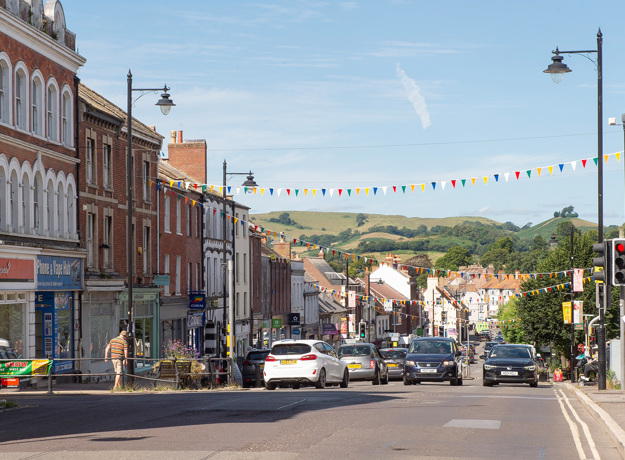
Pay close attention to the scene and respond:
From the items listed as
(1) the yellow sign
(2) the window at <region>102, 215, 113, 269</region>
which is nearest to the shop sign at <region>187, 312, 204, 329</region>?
(2) the window at <region>102, 215, 113, 269</region>

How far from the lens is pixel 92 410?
60.0 ft

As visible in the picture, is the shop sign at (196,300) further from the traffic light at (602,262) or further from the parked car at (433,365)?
the traffic light at (602,262)

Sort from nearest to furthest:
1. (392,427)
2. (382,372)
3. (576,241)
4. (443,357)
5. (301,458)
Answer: (301,458) < (392,427) < (443,357) < (382,372) < (576,241)

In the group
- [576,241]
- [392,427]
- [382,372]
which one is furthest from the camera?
[576,241]

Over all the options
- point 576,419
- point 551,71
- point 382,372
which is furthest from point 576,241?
point 576,419

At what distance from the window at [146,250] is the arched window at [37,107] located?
12568 millimetres

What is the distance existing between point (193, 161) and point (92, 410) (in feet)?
134

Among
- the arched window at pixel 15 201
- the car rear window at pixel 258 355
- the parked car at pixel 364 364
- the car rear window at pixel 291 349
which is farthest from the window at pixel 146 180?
the car rear window at pixel 291 349

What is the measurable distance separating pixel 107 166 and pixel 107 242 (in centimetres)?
327

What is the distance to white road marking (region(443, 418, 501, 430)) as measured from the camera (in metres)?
15.2

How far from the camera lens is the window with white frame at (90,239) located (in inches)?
1470

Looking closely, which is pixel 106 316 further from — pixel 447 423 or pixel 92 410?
pixel 447 423

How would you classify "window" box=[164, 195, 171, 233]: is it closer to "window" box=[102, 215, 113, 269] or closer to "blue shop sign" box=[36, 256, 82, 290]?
"window" box=[102, 215, 113, 269]

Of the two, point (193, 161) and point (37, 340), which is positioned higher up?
point (193, 161)
